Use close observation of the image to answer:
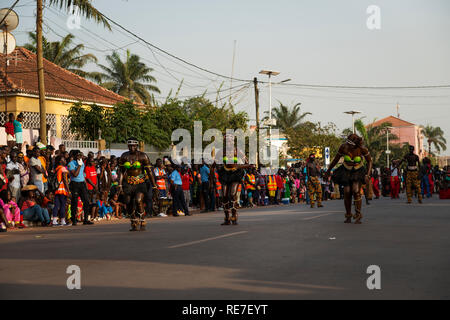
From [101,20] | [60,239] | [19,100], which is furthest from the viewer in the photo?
[19,100]

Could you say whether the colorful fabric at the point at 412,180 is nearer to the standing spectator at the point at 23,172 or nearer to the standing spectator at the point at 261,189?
the standing spectator at the point at 261,189

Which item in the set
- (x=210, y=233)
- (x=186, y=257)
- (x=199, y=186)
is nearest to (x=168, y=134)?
(x=199, y=186)

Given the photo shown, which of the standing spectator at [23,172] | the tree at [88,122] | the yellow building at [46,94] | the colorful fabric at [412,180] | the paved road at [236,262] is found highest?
the yellow building at [46,94]

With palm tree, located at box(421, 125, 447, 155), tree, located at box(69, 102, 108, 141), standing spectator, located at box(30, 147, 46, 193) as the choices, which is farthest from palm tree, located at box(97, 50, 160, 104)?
palm tree, located at box(421, 125, 447, 155)

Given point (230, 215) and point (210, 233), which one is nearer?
point (210, 233)

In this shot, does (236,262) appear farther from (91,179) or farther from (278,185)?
(278,185)

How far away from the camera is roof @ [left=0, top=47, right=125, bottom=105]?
32.1m

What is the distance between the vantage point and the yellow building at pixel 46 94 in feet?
102

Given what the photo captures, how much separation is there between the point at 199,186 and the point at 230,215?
10.4 m

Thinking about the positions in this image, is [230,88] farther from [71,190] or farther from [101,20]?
[71,190]

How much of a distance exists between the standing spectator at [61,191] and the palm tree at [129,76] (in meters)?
38.3

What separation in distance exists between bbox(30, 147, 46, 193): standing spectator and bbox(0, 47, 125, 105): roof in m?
13.9

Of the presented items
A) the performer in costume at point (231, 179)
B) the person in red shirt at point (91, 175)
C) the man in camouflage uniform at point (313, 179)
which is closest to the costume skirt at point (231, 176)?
the performer in costume at point (231, 179)
